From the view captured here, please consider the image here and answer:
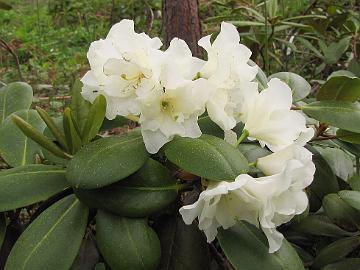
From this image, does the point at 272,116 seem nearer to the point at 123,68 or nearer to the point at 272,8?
the point at 123,68

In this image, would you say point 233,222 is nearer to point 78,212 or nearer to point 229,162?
point 229,162

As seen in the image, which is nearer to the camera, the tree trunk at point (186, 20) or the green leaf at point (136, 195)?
the green leaf at point (136, 195)

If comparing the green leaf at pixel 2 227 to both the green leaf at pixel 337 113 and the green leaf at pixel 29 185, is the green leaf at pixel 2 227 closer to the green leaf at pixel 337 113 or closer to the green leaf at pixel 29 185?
the green leaf at pixel 29 185

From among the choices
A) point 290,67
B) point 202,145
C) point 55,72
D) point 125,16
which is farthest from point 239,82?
point 125,16

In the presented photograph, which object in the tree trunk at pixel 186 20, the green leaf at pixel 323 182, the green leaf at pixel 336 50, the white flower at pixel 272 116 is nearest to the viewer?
the white flower at pixel 272 116

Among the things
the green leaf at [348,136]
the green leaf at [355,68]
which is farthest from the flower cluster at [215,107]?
the green leaf at [355,68]
